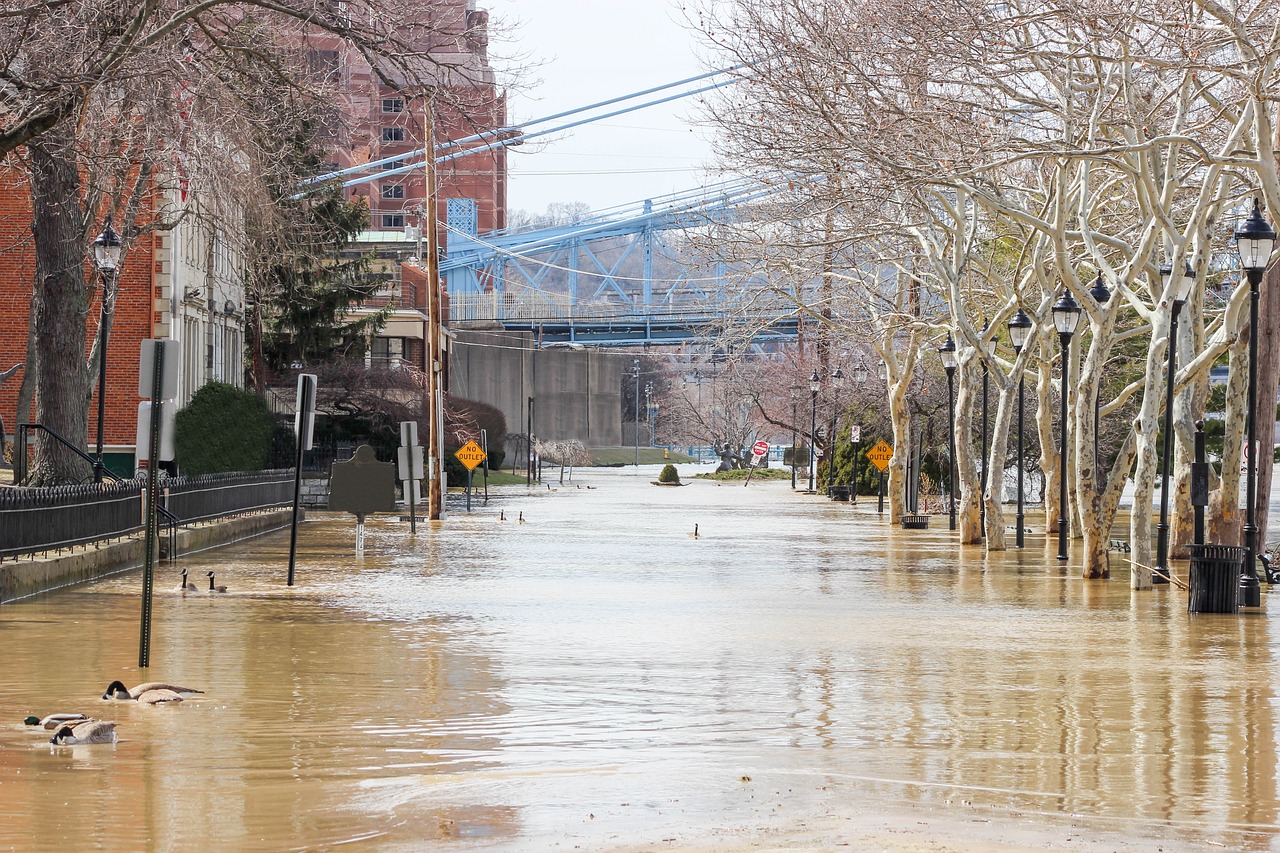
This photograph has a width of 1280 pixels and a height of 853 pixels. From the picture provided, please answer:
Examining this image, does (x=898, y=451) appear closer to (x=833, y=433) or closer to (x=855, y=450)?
(x=855, y=450)

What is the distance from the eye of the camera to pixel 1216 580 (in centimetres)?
2020

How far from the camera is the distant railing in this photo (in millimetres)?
19953

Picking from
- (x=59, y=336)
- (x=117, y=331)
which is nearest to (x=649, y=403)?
(x=117, y=331)

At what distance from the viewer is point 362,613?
18578 mm

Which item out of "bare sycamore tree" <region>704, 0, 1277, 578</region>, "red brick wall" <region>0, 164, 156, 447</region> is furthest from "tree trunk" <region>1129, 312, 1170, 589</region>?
"red brick wall" <region>0, 164, 156, 447</region>

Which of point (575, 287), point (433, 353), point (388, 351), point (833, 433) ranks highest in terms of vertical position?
point (575, 287)

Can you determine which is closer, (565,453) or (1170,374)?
(1170,374)

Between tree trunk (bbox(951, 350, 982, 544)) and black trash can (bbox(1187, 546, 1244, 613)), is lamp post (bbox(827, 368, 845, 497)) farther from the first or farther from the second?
black trash can (bbox(1187, 546, 1244, 613))

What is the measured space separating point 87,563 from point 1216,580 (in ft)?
44.1

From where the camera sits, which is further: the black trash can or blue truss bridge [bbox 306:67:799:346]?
blue truss bridge [bbox 306:67:799:346]

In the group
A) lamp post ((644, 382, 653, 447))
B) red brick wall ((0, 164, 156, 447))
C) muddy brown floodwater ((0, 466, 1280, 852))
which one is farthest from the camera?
lamp post ((644, 382, 653, 447))

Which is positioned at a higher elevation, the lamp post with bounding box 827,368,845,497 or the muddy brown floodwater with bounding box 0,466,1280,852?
the lamp post with bounding box 827,368,845,497

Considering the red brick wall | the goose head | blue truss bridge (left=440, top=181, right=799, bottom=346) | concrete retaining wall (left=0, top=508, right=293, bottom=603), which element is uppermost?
blue truss bridge (left=440, top=181, right=799, bottom=346)

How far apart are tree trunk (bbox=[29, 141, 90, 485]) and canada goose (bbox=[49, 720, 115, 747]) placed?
19689 millimetres
